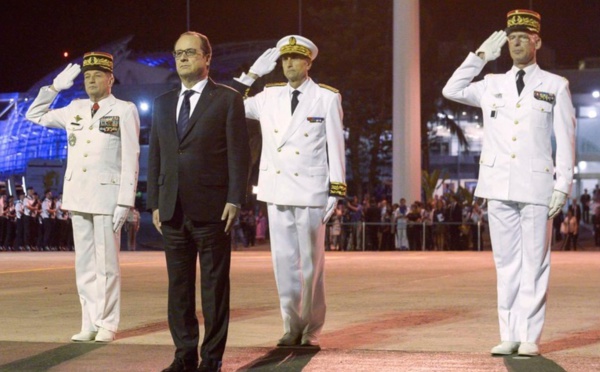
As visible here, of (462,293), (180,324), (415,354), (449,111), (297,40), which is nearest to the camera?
(180,324)

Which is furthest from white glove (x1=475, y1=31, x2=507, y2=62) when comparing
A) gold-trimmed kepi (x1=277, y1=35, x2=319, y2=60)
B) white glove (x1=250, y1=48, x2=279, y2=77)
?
white glove (x1=250, y1=48, x2=279, y2=77)

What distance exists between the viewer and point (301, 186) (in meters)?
8.66

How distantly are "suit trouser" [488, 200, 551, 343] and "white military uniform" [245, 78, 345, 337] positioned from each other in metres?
1.26

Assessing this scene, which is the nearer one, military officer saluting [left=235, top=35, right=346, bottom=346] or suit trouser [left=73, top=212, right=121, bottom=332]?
military officer saluting [left=235, top=35, right=346, bottom=346]

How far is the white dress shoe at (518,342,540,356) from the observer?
809 centimetres

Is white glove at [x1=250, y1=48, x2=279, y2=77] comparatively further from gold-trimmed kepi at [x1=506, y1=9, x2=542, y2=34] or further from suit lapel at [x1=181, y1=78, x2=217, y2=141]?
gold-trimmed kepi at [x1=506, y1=9, x2=542, y2=34]

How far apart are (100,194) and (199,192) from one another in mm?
2220

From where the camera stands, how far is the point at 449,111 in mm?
60906

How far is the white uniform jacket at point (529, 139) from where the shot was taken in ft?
26.9

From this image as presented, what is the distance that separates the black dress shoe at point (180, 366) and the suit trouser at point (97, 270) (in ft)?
6.93

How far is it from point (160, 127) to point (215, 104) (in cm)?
43

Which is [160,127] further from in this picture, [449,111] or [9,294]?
[449,111]

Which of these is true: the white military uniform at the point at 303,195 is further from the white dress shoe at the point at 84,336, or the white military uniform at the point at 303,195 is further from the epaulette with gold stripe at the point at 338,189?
the white dress shoe at the point at 84,336

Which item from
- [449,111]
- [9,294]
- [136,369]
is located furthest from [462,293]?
[449,111]
